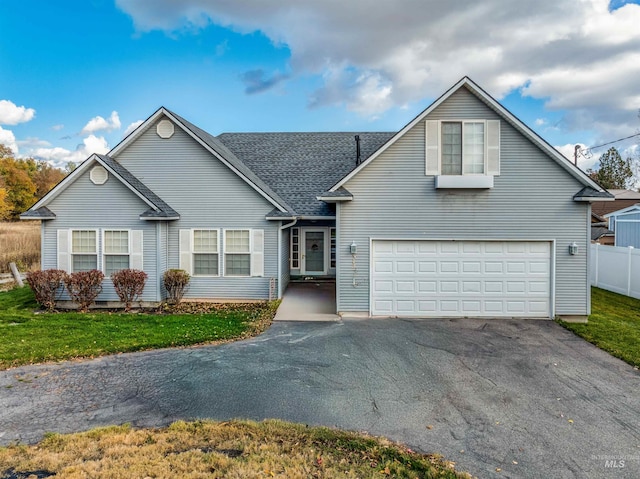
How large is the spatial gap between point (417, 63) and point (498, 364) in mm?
15831

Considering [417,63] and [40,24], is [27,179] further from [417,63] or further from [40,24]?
[417,63]

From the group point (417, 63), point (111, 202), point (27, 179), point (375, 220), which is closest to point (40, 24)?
point (111, 202)

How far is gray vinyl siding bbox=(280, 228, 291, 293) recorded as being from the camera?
13242 millimetres

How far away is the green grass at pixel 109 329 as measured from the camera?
7609 millimetres

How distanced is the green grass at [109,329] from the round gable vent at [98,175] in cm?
415

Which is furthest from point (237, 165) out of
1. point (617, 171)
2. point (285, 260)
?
point (617, 171)

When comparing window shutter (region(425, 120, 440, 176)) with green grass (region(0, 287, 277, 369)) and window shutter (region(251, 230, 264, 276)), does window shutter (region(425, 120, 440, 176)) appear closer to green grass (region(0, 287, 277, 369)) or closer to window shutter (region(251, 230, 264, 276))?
window shutter (region(251, 230, 264, 276))

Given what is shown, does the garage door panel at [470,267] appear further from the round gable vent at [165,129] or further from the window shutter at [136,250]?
the round gable vent at [165,129]

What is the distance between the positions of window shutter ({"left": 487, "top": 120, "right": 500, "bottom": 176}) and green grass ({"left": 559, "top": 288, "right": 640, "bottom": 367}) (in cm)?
478

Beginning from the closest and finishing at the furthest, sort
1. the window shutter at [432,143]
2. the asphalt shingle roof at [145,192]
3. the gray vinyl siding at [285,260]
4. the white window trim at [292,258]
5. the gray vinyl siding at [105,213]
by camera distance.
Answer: the window shutter at [432,143], the asphalt shingle roof at [145,192], the gray vinyl siding at [105,213], the gray vinyl siding at [285,260], the white window trim at [292,258]

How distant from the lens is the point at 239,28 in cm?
1847

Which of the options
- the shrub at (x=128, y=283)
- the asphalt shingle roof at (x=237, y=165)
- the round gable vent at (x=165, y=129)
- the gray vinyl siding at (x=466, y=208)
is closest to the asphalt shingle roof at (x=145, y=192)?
the round gable vent at (x=165, y=129)

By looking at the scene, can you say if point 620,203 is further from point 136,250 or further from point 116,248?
point 116,248

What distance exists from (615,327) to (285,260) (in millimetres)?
10450
